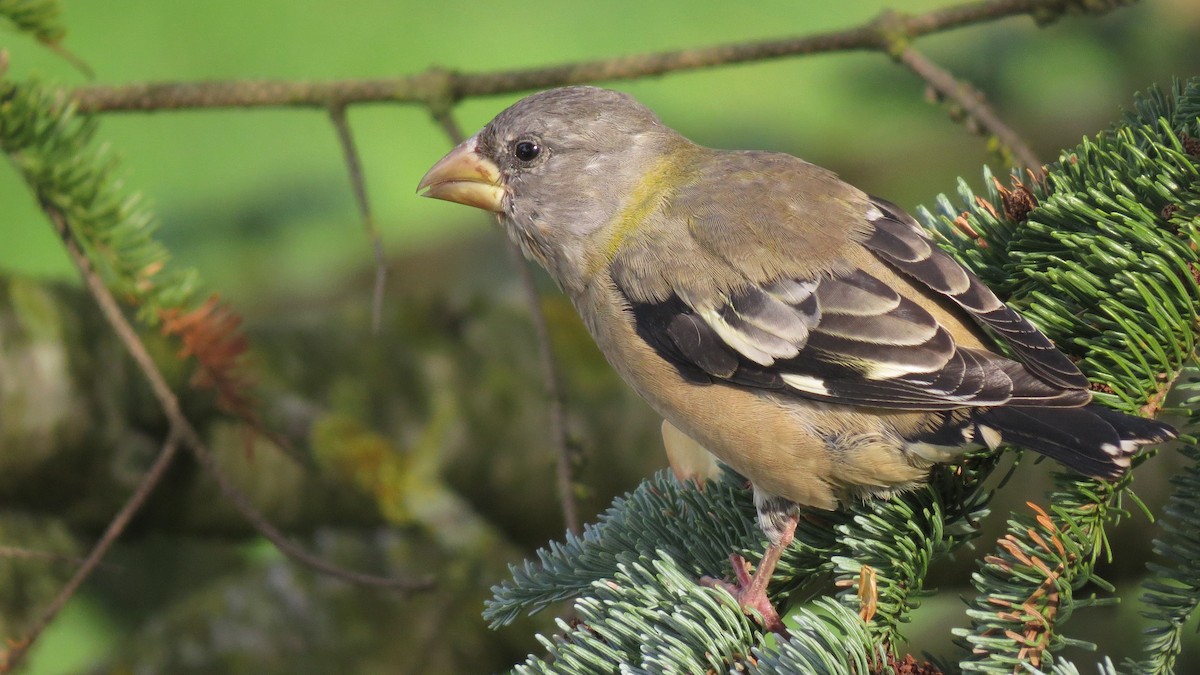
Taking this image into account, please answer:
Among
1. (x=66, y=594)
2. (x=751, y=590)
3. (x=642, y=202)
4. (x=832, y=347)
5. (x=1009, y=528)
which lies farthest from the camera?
(x=642, y=202)

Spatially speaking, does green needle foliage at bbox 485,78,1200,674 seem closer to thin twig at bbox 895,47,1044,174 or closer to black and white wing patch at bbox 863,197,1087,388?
black and white wing patch at bbox 863,197,1087,388

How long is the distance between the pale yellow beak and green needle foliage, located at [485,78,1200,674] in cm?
97

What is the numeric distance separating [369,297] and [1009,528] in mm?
3349

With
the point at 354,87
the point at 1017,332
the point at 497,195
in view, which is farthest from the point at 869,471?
the point at 354,87

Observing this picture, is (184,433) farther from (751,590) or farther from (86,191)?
(751,590)

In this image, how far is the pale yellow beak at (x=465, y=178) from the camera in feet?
8.96

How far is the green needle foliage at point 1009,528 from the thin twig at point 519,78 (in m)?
0.73

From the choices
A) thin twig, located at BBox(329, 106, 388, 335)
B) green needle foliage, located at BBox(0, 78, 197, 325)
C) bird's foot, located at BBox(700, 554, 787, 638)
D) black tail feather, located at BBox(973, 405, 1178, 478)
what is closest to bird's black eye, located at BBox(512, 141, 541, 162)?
thin twig, located at BBox(329, 106, 388, 335)

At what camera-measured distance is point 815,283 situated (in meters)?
2.17

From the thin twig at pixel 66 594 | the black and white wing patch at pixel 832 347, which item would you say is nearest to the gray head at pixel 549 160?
the black and white wing patch at pixel 832 347

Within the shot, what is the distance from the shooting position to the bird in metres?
1.90

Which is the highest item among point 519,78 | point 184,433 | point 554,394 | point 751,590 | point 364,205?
point 519,78

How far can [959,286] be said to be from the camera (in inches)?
79.4

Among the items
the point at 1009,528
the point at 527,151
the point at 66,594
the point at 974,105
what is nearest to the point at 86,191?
the point at 66,594
